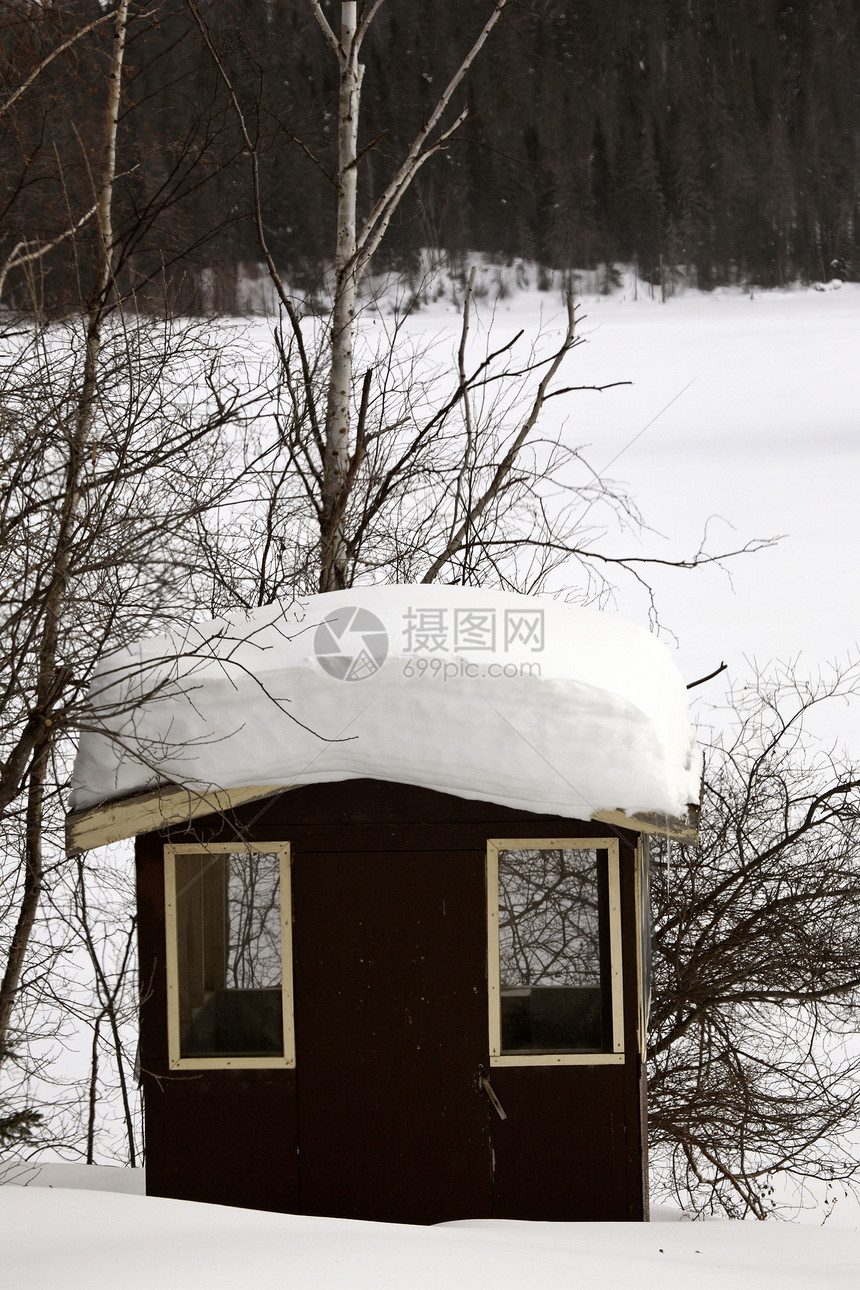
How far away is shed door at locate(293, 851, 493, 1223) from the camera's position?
4812mm

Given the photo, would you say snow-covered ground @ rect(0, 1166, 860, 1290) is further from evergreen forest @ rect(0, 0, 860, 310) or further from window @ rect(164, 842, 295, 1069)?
evergreen forest @ rect(0, 0, 860, 310)

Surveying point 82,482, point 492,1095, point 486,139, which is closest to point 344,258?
point 82,482

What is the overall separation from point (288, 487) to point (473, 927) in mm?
5805

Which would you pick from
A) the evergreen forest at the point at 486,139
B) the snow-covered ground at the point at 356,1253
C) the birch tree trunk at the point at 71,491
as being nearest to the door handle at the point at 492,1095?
the snow-covered ground at the point at 356,1253

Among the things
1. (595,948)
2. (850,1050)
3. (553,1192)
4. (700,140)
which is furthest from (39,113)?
(700,140)

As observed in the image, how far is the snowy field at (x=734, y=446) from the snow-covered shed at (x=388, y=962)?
1113 centimetres

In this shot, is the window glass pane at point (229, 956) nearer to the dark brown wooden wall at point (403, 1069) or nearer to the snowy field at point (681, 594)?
the dark brown wooden wall at point (403, 1069)

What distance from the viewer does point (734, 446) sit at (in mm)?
33969

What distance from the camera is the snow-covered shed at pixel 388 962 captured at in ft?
15.5

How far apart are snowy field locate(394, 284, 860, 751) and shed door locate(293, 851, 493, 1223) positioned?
11.3 metres

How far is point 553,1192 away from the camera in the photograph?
191 inches

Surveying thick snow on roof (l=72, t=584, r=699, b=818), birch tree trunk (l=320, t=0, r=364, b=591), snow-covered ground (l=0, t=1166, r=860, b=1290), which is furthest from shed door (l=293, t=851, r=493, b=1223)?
birch tree trunk (l=320, t=0, r=364, b=591)

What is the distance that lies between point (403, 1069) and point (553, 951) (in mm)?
821

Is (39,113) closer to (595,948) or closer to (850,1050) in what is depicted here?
(595,948)
